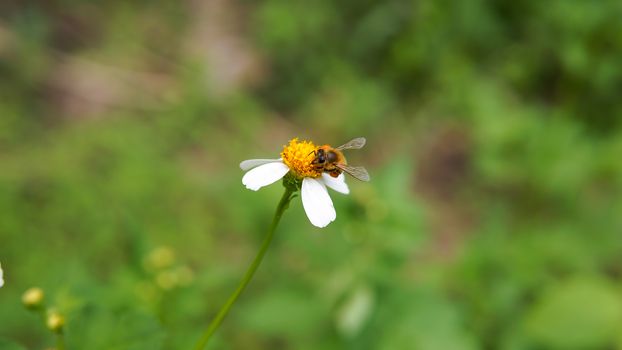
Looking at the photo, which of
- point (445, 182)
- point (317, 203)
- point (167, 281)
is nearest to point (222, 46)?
point (445, 182)

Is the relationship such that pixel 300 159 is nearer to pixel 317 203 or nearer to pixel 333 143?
pixel 317 203

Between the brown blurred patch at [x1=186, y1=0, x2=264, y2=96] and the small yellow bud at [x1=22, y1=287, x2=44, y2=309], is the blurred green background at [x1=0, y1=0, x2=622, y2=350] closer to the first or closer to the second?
the brown blurred patch at [x1=186, y1=0, x2=264, y2=96]

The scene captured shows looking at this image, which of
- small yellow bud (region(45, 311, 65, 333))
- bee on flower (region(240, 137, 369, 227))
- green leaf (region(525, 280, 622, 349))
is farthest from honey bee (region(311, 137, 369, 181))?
green leaf (region(525, 280, 622, 349))

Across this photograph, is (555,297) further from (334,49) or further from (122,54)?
(122,54)

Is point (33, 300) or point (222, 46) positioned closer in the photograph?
point (33, 300)

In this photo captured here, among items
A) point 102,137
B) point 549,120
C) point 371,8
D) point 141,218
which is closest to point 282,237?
point 141,218
